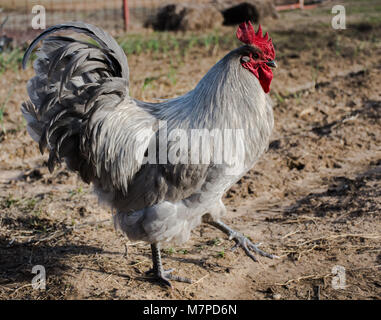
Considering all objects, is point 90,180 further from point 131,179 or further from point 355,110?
point 355,110

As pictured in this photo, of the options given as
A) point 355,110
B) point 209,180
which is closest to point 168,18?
point 355,110

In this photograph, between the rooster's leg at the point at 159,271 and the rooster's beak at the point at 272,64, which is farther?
the rooster's leg at the point at 159,271

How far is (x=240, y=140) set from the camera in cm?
358

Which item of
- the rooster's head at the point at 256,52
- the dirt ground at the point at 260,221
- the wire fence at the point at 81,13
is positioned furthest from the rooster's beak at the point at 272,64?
the wire fence at the point at 81,13

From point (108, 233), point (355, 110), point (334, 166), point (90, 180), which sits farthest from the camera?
point (355, 110)

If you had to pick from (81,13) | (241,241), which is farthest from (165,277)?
(81,13)

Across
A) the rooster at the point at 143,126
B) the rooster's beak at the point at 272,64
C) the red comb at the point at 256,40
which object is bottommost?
the rooster at the point at 143,126

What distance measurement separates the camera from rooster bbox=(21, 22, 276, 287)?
349 cm

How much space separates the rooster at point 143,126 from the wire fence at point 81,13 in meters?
7.55

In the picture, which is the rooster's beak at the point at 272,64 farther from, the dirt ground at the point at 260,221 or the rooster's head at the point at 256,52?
the dirt ground at the point at 260,221

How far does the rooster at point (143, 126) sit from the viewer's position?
3.49 m

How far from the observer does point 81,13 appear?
1339 cm
